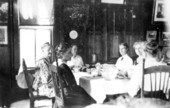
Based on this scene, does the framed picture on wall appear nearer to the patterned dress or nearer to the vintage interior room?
the vintage interior room

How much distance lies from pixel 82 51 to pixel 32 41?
828 mm

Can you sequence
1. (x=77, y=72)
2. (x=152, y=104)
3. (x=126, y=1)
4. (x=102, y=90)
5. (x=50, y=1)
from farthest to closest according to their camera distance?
1. (x=126, y=1)
2. (x=50, y=1)
3. (x=77, y=72)
4. (x=102, y=90)
5. (x=152, y=104)

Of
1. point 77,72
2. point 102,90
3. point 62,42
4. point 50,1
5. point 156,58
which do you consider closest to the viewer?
point 156,58

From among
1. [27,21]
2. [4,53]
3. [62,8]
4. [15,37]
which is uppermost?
[62,8]

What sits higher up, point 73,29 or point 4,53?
point 73,29

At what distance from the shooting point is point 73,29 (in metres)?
2.84

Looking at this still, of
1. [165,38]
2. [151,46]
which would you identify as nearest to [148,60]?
[151,46]

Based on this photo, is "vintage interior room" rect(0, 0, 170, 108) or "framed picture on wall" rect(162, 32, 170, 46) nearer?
"vintage interior room" rect(0, 0, 170, 108)

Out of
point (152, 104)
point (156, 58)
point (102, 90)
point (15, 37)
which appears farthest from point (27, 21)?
point (152, 104)

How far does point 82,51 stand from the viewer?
2955 mm

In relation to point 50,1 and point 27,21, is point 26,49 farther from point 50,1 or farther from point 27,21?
point 50,1

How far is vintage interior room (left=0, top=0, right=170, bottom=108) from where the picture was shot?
1.51 m

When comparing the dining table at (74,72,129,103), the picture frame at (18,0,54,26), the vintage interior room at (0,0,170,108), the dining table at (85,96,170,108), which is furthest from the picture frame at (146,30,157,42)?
the dining table at (85,96,170,108)

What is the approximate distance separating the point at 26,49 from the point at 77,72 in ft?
2.44
